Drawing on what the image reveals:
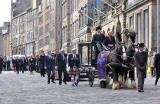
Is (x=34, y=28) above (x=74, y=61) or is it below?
above

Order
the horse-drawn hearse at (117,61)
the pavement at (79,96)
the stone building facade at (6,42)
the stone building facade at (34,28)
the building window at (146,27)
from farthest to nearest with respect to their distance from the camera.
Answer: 1. the stone building facade at (6,42)
2. the stone building facade at (34,28)
3. the building window at (146,27)
4. the horse-drawn hearse at (117,61)
5. the pavement at (79,96)

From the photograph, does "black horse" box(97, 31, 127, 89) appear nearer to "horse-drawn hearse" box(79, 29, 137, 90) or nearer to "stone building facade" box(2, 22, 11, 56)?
"horse-drawn hearse" box(79, 29, 137, 90)

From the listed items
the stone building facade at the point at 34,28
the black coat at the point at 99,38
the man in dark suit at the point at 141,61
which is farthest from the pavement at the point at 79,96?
the stone building facade at the point at 34,28

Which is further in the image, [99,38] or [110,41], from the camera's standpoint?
[99,38]

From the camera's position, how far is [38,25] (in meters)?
133

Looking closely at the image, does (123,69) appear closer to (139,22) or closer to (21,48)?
(139,22)

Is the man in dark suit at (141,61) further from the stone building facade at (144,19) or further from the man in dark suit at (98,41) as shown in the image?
the stone building facade at (144,19)

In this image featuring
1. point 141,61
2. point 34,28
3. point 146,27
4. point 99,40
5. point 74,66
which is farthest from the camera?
point 34,28

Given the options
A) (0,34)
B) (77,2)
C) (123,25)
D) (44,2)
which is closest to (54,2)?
(44,2)

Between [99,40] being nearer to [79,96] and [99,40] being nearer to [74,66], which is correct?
[74,66]

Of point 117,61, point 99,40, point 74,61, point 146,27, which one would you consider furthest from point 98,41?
point 146,27

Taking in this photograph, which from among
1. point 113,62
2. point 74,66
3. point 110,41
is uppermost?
point 110,41

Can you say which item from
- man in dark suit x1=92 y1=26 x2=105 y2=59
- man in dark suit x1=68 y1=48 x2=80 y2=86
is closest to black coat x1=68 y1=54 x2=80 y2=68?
man in dark suit x1=68 y1=48 x2=80 y2=86

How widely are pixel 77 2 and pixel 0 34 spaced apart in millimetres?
111819
